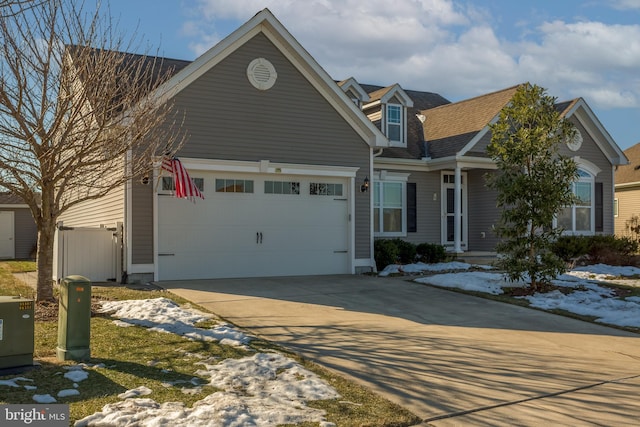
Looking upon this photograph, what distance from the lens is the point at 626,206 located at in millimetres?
28438

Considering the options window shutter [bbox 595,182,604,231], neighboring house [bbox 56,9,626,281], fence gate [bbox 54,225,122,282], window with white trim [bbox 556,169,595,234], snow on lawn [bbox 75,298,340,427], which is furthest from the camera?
window shutter [bbox 595,182,604,231]

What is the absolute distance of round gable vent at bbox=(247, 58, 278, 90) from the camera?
14172 mm

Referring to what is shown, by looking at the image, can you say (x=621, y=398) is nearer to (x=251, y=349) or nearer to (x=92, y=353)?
(x=251, y=349)

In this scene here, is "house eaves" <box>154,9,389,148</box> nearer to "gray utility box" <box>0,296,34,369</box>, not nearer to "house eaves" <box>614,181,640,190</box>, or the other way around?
"gray utility box" <box>0,296,34,369</box>

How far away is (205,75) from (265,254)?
4480 mm

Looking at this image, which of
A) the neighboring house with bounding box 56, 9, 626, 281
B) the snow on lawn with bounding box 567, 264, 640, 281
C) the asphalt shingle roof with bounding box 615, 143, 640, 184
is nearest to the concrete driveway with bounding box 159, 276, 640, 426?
the neighboring house with bounding box 56, 9, 626, 281

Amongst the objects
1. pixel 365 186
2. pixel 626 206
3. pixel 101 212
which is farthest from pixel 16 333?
pixel 626 206

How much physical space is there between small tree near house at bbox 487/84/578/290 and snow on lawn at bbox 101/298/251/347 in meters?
6.83

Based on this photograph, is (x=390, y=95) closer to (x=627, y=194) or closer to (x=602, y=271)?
(x=602, y=271)

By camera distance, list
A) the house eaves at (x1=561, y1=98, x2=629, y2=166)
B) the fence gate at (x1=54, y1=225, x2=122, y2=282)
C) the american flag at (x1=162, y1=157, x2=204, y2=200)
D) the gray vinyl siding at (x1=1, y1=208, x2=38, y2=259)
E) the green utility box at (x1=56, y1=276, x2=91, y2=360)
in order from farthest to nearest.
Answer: the gray vinyl siding at (x1=1, y1=208, x2=38, y2=259) < the house eaves at (x1=561, y1=98, x2=629, y2=166) < the fence gate at (x1=54, y1=225, x2=122, y2=282) < the american flag at (x1=162, y1=157, x2=204, y2=200) < the green utility box at (x1=56, y1=276, x2=91, y2=360)

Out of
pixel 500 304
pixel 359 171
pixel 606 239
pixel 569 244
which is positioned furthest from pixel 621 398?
pixel 606 239

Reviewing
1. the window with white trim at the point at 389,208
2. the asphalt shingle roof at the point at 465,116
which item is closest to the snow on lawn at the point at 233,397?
the window with white trim at the point at 389,208

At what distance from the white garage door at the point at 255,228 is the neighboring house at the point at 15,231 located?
16.0 meters

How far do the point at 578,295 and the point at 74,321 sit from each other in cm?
954
